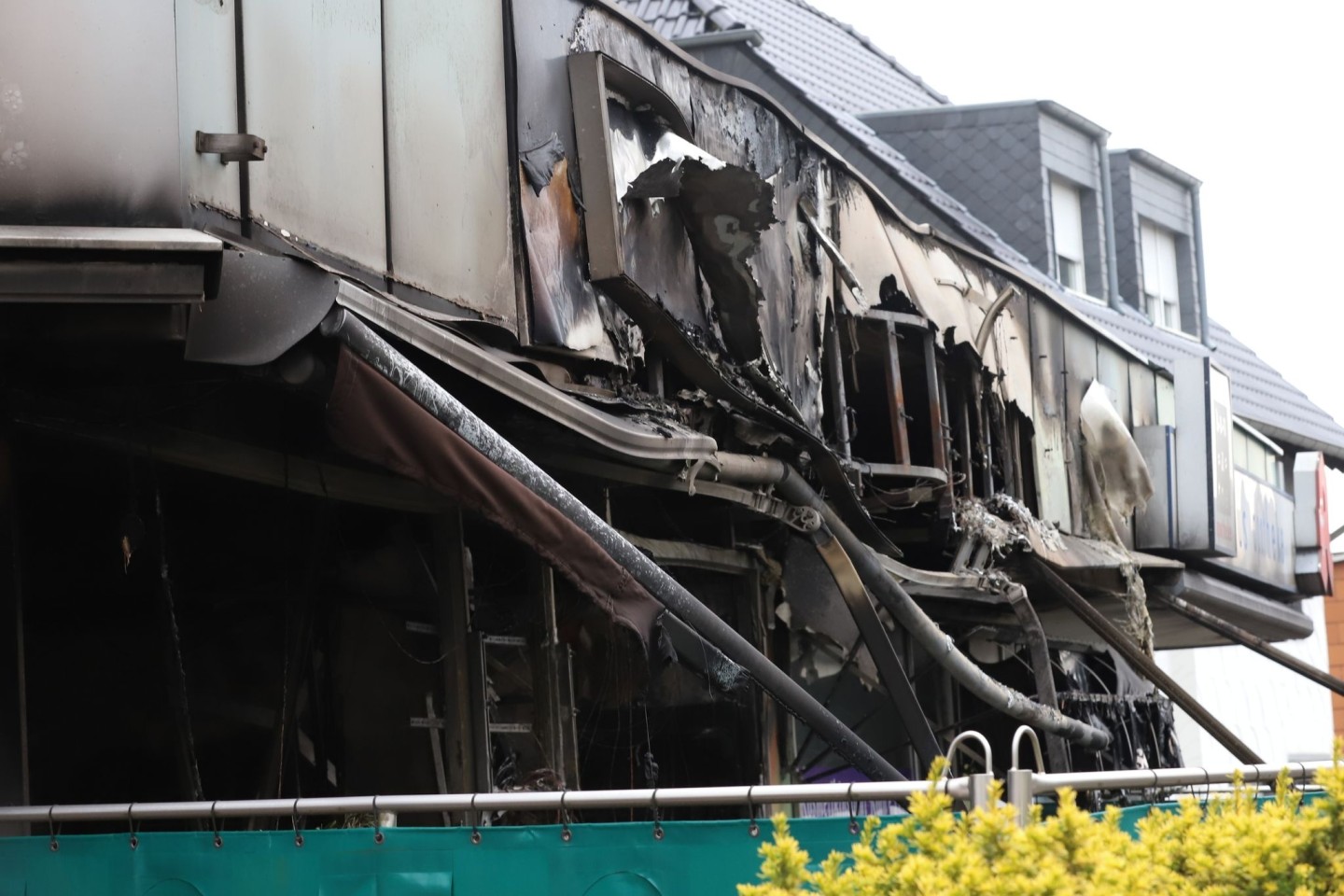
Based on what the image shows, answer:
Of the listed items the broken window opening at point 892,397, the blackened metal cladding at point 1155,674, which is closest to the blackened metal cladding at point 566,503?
the broken window opening at point 892,397

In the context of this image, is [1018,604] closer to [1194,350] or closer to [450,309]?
[450,309]

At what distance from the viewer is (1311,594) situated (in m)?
20.0

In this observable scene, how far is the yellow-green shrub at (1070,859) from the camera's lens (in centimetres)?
357

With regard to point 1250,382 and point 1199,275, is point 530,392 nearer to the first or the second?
point 1199,275

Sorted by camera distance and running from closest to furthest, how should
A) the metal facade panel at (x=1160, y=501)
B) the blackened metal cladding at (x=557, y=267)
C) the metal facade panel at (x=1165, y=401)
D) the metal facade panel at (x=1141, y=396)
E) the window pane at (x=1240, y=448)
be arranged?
the blackened metal cladding at (x=557, y=267), the metal facade panel at (x=1160, y=501), the metal facade panel at (x=1141, y=396), the metal facade panel at (x=1165, y=401), the window pane at (x=1240, y=448)

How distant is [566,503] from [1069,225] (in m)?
16.7

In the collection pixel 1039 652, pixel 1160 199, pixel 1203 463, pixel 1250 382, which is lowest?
pixel 1039 652

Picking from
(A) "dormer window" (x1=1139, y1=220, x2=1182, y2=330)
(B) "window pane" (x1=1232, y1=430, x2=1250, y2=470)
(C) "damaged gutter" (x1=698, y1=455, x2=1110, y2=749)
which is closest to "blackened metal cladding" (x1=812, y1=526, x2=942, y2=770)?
(C) "damaged gutter" (x1=698, y1=455, x2=1110, y2=749)

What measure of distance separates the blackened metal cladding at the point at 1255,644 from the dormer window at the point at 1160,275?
9572mm

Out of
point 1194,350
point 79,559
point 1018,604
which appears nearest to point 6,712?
point 79,559

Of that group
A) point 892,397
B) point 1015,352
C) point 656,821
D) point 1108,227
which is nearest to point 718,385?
point 892,397

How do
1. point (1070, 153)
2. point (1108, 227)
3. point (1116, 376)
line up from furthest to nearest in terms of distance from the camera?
point (1108, 227) → point (1070, 153) → point (1116, 376)

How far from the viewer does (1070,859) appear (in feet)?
12.2

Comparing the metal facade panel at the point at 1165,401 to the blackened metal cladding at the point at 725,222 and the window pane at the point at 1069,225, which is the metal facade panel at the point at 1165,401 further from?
the blackened metal cladding at the point at 725,222
